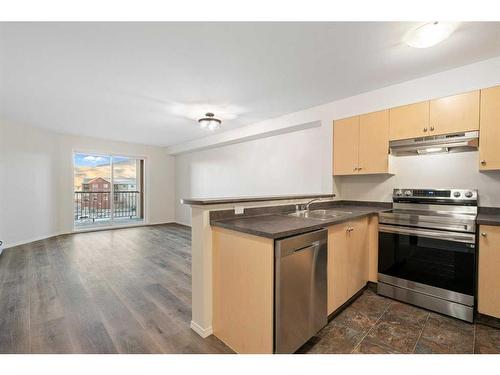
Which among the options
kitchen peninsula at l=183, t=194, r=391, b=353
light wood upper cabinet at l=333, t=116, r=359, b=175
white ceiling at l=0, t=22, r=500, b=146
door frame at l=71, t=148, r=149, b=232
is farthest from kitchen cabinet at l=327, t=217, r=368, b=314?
door frame at l=71, t=148, r=149, b=232

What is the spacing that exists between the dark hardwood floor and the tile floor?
0.85 metres

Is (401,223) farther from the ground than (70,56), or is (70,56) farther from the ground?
(70,56)

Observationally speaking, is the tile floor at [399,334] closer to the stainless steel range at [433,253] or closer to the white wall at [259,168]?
the stainless steel range at [433,253]

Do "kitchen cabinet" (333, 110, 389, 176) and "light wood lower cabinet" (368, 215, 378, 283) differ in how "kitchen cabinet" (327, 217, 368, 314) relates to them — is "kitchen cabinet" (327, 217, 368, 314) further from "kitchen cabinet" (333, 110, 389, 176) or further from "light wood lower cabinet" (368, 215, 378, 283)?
"kitchen cabinet" (333, 110, 389, 176)

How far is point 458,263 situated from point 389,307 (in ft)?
2.43

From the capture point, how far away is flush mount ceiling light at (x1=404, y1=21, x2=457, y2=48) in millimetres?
1695

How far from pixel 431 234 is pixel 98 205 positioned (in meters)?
7.47

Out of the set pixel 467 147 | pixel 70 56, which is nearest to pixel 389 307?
pixel 467 147

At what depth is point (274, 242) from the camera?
140 centimetres

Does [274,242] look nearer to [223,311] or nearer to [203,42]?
[223,311]

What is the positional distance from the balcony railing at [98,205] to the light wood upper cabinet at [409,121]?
686 centimetres

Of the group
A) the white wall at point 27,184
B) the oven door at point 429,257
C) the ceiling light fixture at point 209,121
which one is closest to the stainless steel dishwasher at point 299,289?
the oven door at point 429,257

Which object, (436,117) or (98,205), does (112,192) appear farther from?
(436,117)
